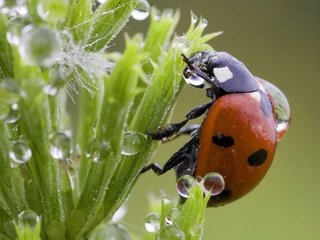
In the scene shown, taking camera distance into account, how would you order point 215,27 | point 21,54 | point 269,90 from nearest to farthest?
point 21,54 < point 269,90 < point 215,27

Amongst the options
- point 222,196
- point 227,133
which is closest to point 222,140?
point 227,133

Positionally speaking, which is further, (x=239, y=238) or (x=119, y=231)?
(x=239, y=238)

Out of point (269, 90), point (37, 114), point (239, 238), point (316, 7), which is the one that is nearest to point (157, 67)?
point (37, 114)

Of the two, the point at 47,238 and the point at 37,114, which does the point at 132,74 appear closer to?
the point at 37,114

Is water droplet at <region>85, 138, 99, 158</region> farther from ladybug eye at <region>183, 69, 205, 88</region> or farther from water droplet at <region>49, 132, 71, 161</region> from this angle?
ladybug eye at <region>183, 69, 205, 88</region>

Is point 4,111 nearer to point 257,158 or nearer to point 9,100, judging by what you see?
point 9,100
